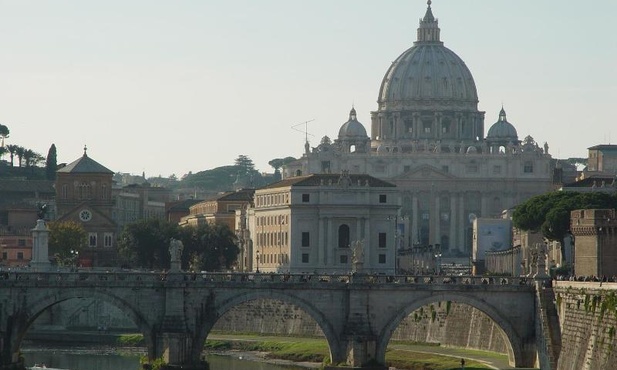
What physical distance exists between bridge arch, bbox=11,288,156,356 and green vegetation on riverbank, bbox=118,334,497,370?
8231mm

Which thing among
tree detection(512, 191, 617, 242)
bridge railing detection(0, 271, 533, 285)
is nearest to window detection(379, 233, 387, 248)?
tree detection(512, 191, 617, 242)

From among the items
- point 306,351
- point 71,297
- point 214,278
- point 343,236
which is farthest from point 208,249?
point 71,297

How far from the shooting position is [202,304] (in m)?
110

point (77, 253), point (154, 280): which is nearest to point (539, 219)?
point (77, 253)

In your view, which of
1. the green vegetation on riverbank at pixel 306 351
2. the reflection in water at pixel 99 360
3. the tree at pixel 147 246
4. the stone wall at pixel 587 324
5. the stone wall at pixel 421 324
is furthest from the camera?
the tree at pixel 147 246

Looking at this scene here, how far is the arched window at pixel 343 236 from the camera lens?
18275 centimetres

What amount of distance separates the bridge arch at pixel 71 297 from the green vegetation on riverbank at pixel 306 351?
27.0ft

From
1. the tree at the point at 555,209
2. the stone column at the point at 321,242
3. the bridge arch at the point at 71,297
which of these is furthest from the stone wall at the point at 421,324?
the stone column at the point at 321,242

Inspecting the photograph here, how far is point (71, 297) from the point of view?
4291 inches

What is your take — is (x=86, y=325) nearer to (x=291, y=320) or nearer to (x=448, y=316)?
(x=291, y=320)

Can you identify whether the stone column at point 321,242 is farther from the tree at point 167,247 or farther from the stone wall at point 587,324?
the stone wall at point 587,324

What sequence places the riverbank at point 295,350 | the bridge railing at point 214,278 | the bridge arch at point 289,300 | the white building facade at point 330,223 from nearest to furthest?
1. the bridge arch at point 289,300
2. the bridge railing at point 214,278
3. the riverbank at point 295,350
4. the white building facade at point 330,223

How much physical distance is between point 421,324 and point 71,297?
2366 cm

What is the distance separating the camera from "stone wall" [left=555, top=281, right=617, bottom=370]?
292 feet
